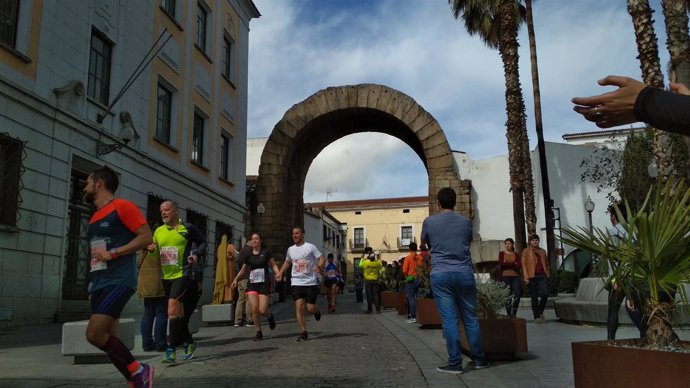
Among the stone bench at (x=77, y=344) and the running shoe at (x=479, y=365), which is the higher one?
the stone bench at (x=77, y=344)

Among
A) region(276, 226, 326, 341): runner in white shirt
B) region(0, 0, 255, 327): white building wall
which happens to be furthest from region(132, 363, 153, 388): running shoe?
region(0, 0, 255, 327): white building wall

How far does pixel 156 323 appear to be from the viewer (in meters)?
7.38

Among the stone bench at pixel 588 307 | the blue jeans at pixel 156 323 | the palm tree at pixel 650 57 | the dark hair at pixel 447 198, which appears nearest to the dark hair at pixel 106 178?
the blue jeans at pixel 156 323

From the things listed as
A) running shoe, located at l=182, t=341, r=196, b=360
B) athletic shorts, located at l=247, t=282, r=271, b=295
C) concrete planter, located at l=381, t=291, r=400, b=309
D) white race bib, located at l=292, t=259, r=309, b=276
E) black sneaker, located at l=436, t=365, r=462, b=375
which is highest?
white race bib, located at l=292, t=259, r=309, b=276

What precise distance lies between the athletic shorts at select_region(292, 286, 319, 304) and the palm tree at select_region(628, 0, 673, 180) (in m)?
6.25

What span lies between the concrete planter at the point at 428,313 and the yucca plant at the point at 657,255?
7021 millimetres

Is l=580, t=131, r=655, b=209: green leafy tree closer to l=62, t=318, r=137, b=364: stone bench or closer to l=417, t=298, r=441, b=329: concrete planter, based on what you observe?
l=417, t=298, r=441, b=329: concrete planter

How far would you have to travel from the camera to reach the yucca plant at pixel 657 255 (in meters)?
3.00

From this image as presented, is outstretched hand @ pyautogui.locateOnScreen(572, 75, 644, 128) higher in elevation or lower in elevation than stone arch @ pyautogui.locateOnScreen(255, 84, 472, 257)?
lower

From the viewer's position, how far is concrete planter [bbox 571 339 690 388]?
2578 mm

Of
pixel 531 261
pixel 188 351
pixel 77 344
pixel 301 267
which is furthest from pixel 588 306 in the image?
pixel 77 344

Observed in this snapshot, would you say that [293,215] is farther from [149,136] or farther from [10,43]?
[10,43]

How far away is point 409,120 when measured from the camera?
21.4 metres

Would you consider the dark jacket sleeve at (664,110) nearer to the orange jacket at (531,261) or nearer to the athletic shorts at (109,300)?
the athletic shorts at (109,300)
